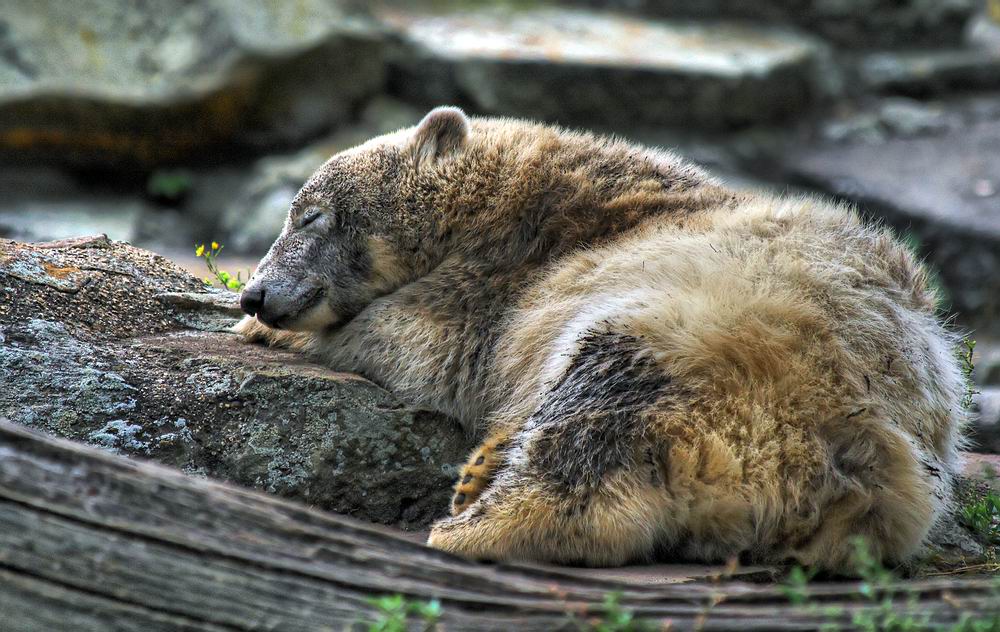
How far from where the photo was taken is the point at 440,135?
5.13m

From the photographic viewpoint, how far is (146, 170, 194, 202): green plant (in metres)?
11.0

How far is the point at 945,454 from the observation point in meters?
4.13

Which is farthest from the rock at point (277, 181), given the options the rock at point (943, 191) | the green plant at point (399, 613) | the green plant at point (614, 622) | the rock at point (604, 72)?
the green plant at point (614, 622)

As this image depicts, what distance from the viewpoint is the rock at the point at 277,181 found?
33.7 feet

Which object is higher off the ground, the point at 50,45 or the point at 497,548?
the point at 50,45

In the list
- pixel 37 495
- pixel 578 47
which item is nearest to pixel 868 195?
pixel 578 47

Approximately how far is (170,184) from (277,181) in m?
1.29

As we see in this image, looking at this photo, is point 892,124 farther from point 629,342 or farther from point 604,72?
point 629,342

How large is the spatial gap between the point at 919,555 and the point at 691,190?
1908 mm

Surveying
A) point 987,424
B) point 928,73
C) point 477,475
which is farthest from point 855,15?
point 477,475

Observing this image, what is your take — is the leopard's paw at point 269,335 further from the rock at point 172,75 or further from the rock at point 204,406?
the rock at point 172,75

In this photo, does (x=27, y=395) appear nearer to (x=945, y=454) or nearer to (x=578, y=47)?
(x=945, y=454)

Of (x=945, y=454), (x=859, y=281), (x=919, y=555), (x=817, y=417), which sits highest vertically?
(x=859, y=281)

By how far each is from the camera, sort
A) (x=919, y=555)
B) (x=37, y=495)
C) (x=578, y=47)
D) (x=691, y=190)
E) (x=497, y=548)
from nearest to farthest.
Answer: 1. (x=37, y=495)
2. (x=497, y=548)
3. (x=919, y=555)
4. (x=691, y=190)
5. (x=578, y=47)
